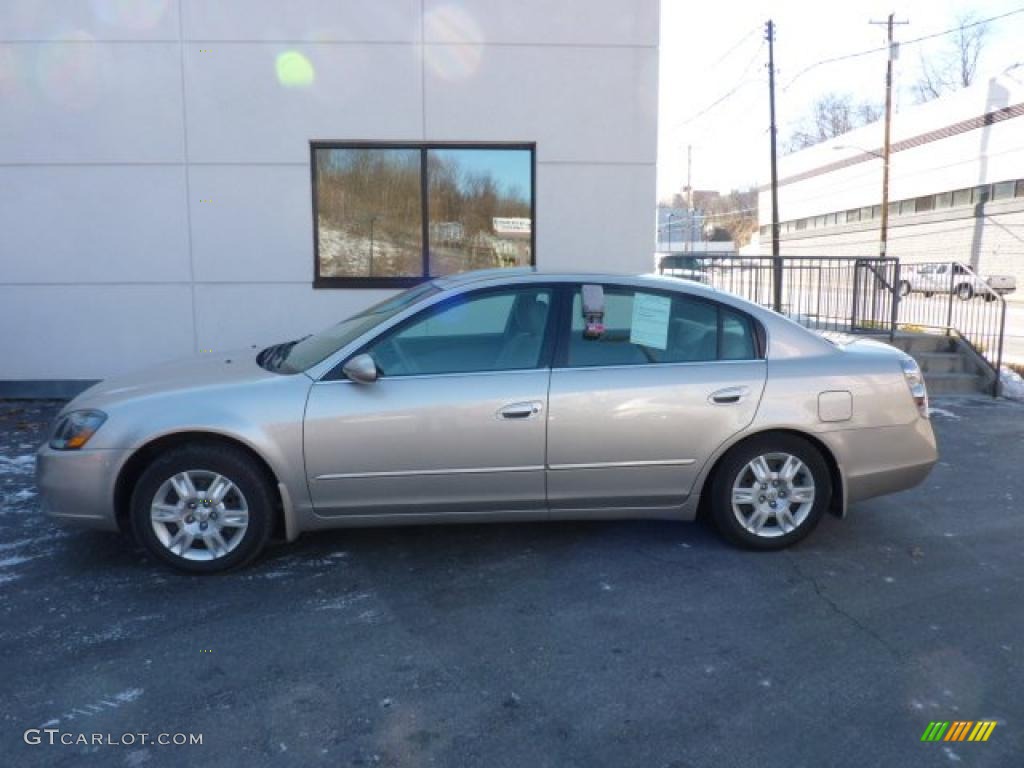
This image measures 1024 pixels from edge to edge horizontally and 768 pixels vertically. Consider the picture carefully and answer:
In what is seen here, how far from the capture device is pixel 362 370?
4.18 m

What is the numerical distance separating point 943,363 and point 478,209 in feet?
19.5

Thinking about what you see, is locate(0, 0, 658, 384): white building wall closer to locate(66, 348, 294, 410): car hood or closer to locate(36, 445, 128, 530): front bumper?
locate(66, 348, 294, 410): car hood

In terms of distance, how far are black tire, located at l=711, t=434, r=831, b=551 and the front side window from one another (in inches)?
47.2

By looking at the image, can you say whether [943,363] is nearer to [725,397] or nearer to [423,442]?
[725,397]

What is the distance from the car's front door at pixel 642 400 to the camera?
4.38 m

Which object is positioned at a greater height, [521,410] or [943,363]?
[521,410]

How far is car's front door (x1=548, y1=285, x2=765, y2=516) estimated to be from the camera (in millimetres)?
4379

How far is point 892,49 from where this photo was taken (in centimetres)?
3622

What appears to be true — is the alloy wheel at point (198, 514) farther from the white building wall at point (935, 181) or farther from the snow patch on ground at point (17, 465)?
the white building wall at point (935, 181)

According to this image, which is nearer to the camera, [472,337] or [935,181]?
[472,337]

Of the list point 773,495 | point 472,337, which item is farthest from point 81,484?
point 773,495

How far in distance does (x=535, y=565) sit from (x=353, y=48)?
633cm

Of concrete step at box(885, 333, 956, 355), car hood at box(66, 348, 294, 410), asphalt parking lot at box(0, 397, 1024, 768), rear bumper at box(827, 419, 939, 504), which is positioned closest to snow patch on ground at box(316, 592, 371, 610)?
asphalt parking lot at box(0, 397, 1024, 768)

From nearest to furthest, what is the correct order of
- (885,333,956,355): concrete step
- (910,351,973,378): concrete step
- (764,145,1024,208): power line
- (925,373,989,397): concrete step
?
(925,373,989,397): concrete step < (910,351,973,378): concrete step < (885,333,956,355): concrete step < (764,145,1024,208): power line
